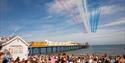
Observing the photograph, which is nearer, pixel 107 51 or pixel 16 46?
pixel 16 46

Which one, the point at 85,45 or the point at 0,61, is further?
the point at 85,45

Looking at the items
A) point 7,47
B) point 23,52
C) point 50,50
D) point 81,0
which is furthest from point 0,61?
point 50,50

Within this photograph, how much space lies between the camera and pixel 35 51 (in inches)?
805

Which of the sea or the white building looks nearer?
the white building

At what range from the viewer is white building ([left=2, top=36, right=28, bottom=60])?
9266 millimetres

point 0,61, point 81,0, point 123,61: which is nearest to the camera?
point 0,61

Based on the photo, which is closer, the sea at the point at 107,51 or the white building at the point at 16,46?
the white building at the point at 16,46

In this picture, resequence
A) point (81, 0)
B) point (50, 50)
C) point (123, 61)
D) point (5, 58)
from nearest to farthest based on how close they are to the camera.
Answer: point (5, 58)
point (123, 61)
point (81, 0)
point (50, 50)

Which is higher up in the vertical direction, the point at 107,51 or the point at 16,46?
the point at 16,46

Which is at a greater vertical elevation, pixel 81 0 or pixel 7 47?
pixel 81 0

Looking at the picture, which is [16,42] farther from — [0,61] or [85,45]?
[85,45]

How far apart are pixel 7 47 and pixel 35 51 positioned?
11.3 meters

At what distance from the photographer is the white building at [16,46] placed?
927cm

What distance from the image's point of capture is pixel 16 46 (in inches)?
379
